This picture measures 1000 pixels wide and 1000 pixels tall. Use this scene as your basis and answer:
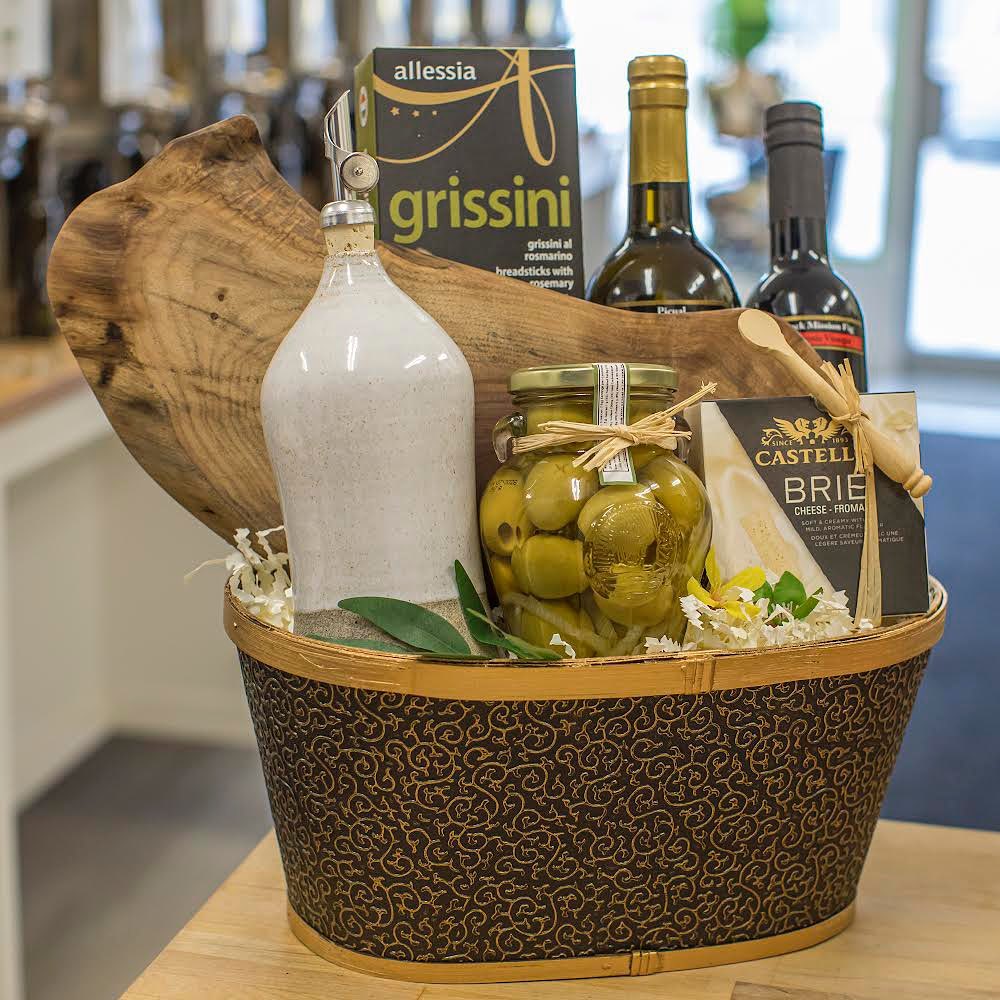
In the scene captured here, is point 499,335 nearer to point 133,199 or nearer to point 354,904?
point 133,199

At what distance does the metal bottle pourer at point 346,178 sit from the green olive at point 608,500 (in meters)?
0.18

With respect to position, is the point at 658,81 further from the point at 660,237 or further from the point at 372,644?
the point at 372,644

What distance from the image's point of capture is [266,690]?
2.15 ft

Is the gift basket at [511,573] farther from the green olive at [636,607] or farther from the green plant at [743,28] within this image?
the green plant at [743,28]

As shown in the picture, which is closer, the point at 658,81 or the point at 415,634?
the point at 415,634

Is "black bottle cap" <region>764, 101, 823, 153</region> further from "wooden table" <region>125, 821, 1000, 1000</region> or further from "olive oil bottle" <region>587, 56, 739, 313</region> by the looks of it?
"wooden table" <region>125, 821, 1000, 1000</region>

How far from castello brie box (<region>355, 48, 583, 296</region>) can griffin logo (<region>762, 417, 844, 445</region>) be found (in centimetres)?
17

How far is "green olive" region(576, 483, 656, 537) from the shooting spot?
620mm

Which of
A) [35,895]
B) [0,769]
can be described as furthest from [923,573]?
[35,895]

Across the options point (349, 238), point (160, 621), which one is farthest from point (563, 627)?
point (160, 621)

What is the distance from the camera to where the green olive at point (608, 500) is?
2.03 ft

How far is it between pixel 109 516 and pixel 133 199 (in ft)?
7.17

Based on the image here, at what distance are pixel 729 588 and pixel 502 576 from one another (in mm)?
116

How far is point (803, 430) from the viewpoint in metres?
0.69
